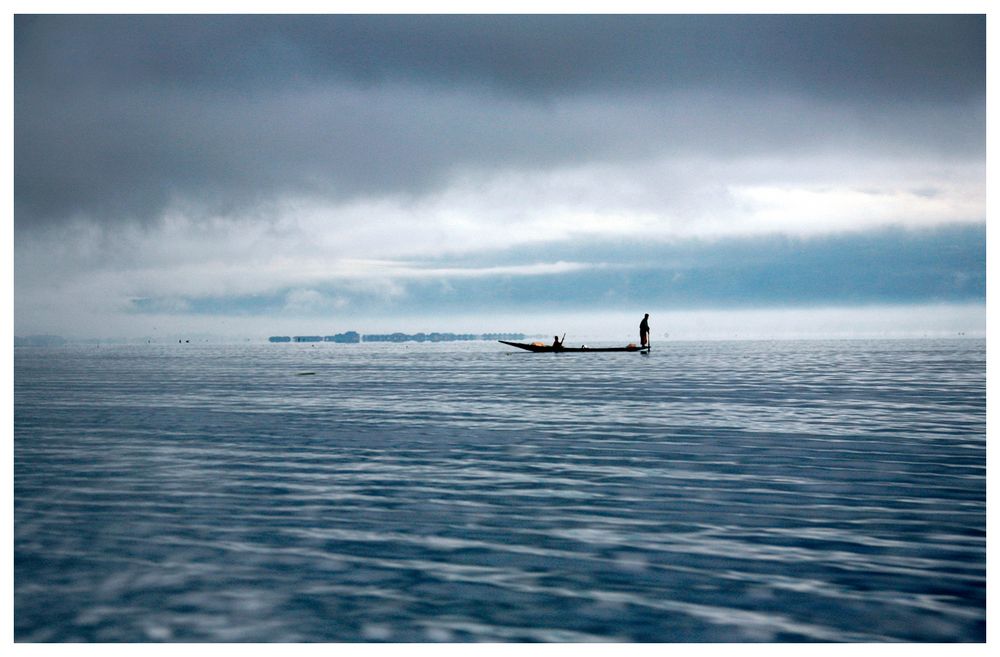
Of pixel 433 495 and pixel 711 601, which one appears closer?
pixel 711 601

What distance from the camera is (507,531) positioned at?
15.6 m

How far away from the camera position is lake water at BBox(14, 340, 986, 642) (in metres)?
11.1

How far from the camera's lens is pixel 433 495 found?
1909cm

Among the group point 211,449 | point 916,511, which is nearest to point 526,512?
point 916,511

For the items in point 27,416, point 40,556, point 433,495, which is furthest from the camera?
point 27,416

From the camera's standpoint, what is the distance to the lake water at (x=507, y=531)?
1114 centimetres

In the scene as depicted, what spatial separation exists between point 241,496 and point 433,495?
15.1 ft

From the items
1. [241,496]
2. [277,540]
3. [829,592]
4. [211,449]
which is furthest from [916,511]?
[211,449]

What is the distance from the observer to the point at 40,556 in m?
14.4

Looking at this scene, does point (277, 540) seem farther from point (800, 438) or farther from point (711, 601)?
point (800, 438)
